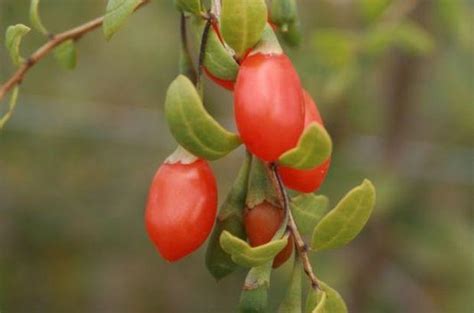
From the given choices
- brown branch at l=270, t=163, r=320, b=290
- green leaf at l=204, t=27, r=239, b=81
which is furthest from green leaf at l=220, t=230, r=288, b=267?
green leaf at l=204, t=27, r=239, b=81

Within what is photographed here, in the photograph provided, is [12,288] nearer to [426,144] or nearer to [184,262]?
[184,262]

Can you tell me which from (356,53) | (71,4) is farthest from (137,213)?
(356,53)

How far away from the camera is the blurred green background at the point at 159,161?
238 cm

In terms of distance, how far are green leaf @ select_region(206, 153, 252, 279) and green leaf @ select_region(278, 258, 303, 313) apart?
6 centimetres

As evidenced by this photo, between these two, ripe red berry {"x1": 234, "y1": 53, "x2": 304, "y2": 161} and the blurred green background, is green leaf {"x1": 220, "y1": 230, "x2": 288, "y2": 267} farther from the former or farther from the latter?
the blurred green background

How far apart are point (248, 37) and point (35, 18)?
0.33 metres

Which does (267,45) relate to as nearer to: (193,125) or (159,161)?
(193,125)

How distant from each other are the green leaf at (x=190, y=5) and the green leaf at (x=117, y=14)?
44 millimetres

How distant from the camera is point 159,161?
2.91 m

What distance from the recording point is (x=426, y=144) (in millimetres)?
2682

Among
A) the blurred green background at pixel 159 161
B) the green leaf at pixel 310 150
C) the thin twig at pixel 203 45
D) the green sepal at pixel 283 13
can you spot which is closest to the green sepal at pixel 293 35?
the green sepal at pixel 283 13

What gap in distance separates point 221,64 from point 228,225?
0.44 feet

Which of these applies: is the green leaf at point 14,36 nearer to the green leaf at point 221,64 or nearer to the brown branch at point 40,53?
the brown branch at point 40,53

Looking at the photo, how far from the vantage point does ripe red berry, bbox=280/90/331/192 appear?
31.5 inches
